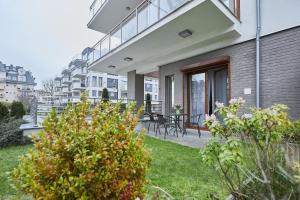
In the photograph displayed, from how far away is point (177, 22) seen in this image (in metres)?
6.52

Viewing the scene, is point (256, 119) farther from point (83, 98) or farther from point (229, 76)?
point (229, 76)

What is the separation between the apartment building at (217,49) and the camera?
5617mm

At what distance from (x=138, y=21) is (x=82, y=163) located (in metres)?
8.15

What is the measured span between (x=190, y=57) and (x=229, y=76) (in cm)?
209

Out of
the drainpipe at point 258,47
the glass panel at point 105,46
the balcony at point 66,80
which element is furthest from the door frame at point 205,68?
the balcony at point 66,80

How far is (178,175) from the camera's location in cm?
369

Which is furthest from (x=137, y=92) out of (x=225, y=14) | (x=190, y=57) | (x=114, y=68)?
(x=225, y=14)

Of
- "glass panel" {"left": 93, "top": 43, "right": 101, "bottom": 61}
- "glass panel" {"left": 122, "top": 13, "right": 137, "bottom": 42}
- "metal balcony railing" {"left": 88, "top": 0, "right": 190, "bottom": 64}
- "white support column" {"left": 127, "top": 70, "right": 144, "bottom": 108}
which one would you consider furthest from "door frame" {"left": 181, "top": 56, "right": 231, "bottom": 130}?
"glass panel" {"left": 93, "top": 43, "right": 101, "bottom": 61}

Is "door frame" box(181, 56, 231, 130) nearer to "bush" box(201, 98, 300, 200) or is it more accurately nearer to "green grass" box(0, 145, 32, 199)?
"bush" box(201, 98, 300, 200)

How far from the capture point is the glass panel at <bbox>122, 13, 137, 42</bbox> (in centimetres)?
891

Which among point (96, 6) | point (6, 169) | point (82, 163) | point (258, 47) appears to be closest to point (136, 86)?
point (96, 6)

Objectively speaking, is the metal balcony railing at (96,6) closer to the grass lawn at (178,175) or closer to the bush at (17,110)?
the bush at (17,110)

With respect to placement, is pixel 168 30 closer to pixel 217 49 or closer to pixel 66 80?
pixel 217 49

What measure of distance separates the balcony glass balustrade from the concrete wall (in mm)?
1546
